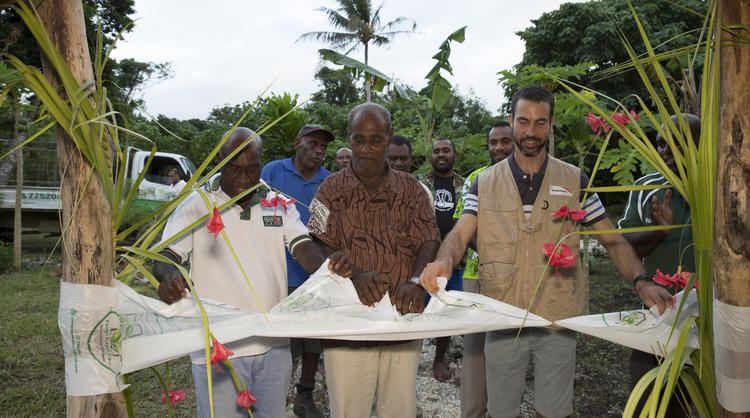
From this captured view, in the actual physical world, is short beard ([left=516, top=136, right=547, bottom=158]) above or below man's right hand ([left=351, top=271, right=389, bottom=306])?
above

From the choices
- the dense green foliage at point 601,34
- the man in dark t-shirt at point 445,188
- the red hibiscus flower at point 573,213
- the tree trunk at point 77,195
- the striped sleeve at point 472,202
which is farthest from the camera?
the dense green foliage at point 601,34

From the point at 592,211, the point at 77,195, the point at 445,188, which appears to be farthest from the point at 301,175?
the point at 77,195

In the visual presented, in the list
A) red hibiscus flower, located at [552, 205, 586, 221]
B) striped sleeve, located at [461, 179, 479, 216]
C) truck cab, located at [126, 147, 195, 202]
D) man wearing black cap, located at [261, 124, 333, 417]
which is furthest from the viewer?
truck cab, located at [126, 147, 195, 202]

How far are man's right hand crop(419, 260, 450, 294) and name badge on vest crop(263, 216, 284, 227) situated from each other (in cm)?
80

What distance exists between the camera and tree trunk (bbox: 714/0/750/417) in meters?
1.37

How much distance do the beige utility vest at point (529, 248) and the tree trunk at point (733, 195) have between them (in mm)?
1051

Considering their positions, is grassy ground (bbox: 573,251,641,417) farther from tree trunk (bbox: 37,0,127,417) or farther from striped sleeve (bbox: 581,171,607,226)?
tree trunk (bbox: 37,0,127,417)

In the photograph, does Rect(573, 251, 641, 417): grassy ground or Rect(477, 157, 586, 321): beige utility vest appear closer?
Rect(477, 157, 586, 321): beige utility vest

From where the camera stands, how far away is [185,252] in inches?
89.4

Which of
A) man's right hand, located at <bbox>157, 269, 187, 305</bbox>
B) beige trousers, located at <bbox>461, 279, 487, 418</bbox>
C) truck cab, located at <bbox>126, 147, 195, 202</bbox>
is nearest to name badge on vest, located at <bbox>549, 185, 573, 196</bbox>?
beige trousers, located at <bbox>461, 279, 487, 418</bbox>

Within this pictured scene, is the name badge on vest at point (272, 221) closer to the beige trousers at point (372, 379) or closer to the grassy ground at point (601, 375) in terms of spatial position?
the beige trousers at point (372, 379)

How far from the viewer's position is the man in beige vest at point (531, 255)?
8.25 ft

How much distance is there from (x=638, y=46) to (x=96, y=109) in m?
19.9

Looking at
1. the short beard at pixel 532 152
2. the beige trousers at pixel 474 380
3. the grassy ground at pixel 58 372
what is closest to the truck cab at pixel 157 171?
the grassy ground at pixel 58 372
